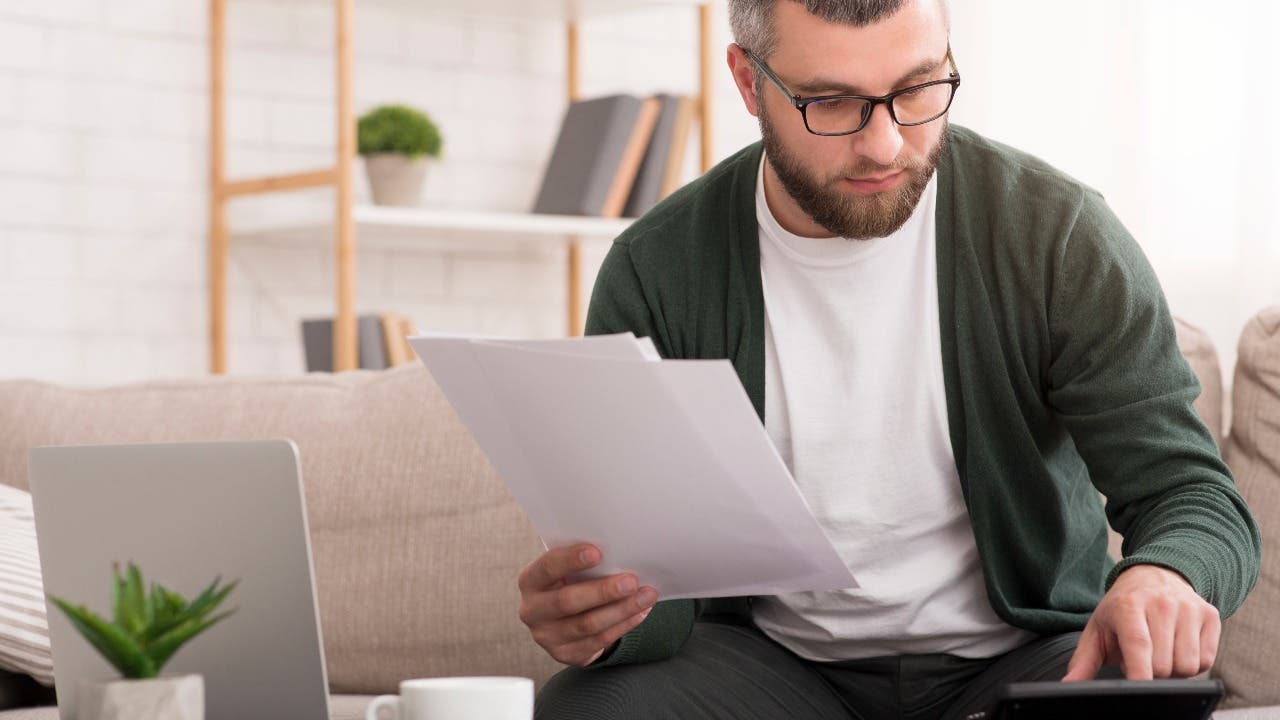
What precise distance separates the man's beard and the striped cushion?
87 cm

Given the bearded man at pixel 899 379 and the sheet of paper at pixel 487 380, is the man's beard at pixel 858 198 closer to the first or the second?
the bearded man at pixel 899 379

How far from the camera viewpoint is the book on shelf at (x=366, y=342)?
284 centimetres

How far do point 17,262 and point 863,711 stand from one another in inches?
75.6

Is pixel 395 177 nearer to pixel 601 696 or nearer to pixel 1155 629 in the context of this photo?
pixel 601 696

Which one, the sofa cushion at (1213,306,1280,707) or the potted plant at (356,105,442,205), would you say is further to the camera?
→ the potted plant at (356,105,442,205)

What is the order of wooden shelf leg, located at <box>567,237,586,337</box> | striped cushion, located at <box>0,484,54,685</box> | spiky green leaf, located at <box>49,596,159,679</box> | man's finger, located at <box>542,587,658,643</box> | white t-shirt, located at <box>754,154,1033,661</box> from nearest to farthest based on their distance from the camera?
spiky green leaf, located at <box>49,596,159,679</box>
man's finger, located at <box>542,587,658,643</box>
white t-shirt, located at <box>754,154,1033,661</box>
striped cushion, located at <box>0,484,54,685</box>
wooden shelf leg, located at <box>567,237,586,337</box>

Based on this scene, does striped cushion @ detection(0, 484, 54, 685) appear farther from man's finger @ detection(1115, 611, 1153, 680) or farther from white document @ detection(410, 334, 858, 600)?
man's finger @ detection(1115, 611, 1153, 680)

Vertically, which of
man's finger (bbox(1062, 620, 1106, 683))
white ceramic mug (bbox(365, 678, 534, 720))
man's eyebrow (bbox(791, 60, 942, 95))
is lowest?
man's finger (bbox(1062, 620, 1106, 683))

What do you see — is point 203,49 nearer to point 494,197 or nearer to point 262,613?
point 494,197

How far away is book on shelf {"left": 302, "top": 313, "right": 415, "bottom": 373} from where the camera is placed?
2838 millimetres

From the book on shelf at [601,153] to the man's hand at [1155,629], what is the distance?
200 centimetres

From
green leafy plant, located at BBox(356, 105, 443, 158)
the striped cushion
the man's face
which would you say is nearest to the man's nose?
the man's face

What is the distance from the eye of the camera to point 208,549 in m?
1.06

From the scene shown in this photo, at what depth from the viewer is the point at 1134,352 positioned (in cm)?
137
